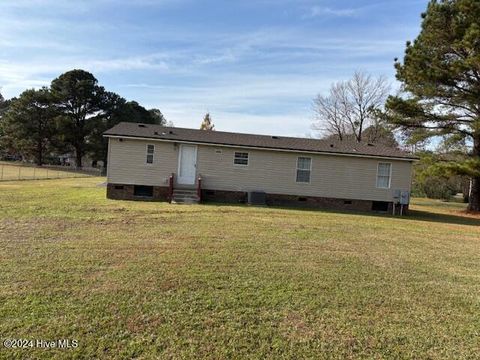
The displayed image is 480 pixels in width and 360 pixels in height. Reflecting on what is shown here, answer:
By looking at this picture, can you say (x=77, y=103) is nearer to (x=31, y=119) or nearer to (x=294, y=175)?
(x=31, y=119)

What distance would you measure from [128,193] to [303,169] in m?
7.86

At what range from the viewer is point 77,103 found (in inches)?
1689

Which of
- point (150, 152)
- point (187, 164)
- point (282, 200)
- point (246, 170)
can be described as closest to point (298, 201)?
point (282, 200)

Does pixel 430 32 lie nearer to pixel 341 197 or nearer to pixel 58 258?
pixel 341 197

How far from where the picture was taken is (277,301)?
4.46 metres

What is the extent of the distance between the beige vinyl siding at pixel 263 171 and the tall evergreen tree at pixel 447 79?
362 centimetres

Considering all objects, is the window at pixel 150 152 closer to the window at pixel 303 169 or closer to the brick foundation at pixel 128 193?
the brick foundation at pixel 128 193

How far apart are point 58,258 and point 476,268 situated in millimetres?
7478

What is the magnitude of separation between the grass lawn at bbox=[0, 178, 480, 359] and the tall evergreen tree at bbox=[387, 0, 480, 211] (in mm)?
10618

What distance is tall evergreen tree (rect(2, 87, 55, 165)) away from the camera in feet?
137

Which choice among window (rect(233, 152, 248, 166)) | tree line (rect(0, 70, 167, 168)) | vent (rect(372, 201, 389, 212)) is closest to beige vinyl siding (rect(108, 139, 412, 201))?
window (rect(233, 152, 248, 166))

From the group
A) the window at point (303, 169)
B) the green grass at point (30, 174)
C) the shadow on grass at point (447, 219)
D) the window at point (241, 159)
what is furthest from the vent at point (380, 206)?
the green grass at point (30, 174)

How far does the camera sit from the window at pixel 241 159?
53.3 feet

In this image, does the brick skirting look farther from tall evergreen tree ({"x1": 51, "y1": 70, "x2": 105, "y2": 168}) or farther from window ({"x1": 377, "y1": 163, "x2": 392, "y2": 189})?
tall evergreen tree ({"x1": 51, "y1": 70, "x2": 105, "y2": 168})
